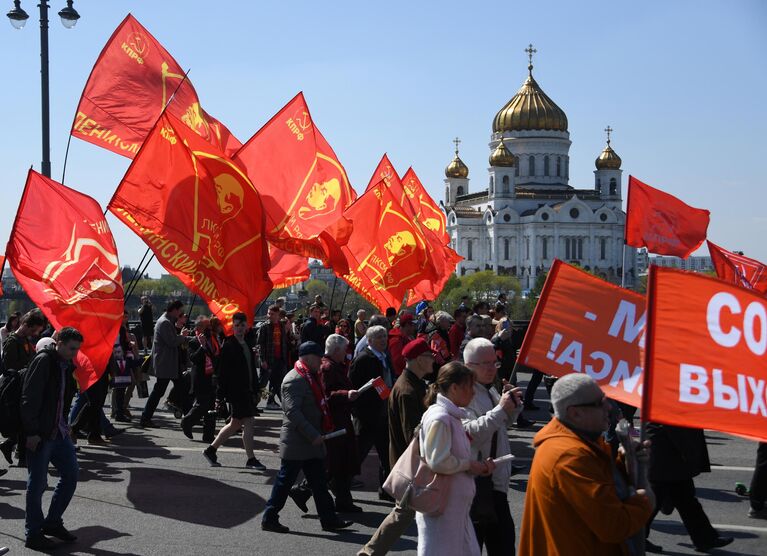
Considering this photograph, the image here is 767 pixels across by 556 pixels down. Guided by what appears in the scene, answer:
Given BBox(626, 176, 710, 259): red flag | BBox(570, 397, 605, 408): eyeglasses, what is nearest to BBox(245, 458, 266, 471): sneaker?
BBox(570, 397, 605, 408): eyeglasses

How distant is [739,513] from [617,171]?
128m

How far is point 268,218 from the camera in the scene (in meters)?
13.9

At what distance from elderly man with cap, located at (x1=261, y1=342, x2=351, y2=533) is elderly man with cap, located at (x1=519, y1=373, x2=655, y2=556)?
3.66m

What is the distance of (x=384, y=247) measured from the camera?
15953mm

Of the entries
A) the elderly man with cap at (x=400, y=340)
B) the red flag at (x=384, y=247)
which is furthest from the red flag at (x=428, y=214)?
the elderly man with cap at (x=400, y=340)

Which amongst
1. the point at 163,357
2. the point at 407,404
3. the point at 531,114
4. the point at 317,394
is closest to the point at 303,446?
the point at 317,394

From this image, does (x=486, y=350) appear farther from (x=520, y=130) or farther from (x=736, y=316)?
(x=520, y=130)

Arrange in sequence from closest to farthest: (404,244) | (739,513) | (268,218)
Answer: (739,513) → (268,218) → (404,244)

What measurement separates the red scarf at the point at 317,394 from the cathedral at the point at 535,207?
116m

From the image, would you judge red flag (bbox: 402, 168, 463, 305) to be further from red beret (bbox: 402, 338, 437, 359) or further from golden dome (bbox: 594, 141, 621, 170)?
golden dome (bbox: 594, 141, 621, 170)

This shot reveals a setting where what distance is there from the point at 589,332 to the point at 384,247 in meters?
10.3

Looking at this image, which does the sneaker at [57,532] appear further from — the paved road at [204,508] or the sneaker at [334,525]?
the sneaker at [334,525]

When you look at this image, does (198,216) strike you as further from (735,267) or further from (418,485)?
(735,267)

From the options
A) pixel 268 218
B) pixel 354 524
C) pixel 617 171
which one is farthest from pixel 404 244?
pixel 617 171
